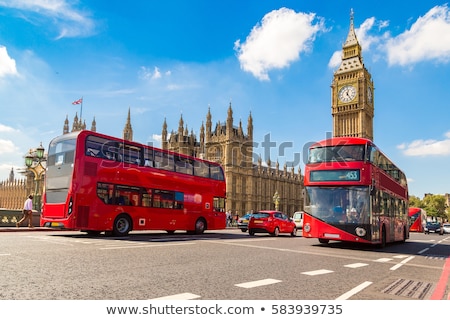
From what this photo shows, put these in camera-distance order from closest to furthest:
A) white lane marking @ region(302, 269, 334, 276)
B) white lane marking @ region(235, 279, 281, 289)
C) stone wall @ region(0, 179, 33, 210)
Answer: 1. white lane marking @ region(235, 279, 281, 289)
2. white lane marking @ region(302, 269, 334, 276)
3. stone wall @ region(0, 179, 33, 210)

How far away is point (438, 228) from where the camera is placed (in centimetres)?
4247

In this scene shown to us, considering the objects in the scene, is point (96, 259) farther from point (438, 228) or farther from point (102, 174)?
point (438, 228)

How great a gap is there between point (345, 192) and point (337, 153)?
147 centimetres

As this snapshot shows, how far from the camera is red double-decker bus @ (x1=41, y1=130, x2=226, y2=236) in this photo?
1352cm

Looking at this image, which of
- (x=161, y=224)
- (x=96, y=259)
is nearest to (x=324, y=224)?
(x=161, y=224)

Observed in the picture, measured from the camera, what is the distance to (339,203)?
1305cm

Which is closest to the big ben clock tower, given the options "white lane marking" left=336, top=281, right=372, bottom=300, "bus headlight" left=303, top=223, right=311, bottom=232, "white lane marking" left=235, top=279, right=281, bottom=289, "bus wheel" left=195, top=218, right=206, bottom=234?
"bus wheel" left=195, top=218, right=206, bottom=234

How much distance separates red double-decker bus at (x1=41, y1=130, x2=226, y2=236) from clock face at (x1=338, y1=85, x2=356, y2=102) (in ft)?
242

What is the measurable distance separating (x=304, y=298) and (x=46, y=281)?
143 inches

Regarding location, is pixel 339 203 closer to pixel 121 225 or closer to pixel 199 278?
pixel 199 278

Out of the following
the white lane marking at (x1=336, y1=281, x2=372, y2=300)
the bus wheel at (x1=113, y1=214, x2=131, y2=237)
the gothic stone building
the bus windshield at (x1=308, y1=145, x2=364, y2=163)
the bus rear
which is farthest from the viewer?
the gothic stone building

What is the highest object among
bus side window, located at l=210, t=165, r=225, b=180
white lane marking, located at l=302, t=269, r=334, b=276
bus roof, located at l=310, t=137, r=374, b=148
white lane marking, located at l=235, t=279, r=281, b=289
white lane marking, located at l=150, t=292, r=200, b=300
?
bus roof, located at l=310, t=137, r=374, b=148

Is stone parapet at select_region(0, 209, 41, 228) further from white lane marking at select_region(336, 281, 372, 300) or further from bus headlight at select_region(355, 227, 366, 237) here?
white lane marking at select_region(336, 281, 372, 300)

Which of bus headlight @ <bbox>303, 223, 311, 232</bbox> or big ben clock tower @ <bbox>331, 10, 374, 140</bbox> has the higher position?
big ben clock tower @ <bbox>331, 10, 374, 140</bbox>
